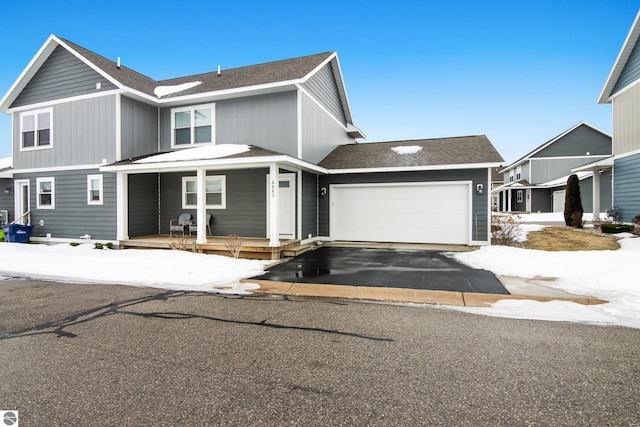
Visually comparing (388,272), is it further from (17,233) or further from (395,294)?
(17,233)

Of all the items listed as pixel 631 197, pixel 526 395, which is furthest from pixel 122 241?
pixel 631 197

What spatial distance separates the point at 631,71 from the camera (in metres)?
13.7

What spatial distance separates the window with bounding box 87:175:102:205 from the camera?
12.7 meters

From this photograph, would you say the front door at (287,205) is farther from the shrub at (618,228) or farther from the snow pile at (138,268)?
the shrub at (618,228)

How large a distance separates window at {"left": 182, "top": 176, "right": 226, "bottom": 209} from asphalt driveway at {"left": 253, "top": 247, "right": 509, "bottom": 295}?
4.24 metres

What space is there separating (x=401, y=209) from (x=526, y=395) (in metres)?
10.4

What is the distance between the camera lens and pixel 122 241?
39.1 ft

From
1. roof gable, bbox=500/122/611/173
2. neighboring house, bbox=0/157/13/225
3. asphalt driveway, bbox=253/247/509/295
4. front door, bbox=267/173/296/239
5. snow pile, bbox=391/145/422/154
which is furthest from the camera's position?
roof gable, bbox=500/122/611/173

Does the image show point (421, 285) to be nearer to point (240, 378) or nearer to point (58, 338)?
point (240, 378)

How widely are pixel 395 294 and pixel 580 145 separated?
108ft

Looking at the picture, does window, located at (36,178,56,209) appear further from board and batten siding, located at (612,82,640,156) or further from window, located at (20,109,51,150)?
board and batten siding, located at (612,82,640,156)

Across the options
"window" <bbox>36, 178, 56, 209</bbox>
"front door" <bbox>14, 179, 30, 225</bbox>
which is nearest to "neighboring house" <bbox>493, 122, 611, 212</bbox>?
"window" <bbox>36, 178, 56, 209</bbox>

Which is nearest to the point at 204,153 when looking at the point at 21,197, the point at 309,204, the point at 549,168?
the point at 309,204

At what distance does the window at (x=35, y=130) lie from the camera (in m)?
13.5
